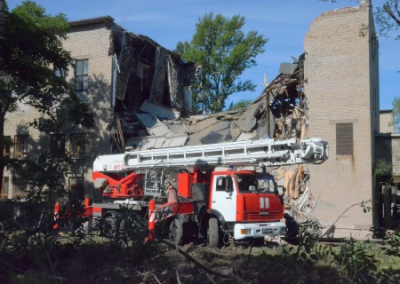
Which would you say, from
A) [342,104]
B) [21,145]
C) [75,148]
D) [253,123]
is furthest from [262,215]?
[21,145]

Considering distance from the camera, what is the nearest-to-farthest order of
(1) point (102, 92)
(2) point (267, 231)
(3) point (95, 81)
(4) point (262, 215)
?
(2) point (267, 231), (4) point (262, 215), (1) point (102, 92), (3) point (95, 81)

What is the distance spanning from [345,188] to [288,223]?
18.9 feet

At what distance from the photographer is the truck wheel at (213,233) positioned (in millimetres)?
15663

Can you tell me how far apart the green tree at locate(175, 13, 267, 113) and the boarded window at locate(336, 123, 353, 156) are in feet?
77.5

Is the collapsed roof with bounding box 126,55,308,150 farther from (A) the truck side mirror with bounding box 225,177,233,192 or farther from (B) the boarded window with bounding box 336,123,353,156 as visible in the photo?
(A) the truck side mirror with bounding box 225,177,233,192

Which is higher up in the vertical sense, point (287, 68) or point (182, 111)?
point (287, 68)

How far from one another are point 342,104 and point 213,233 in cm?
914

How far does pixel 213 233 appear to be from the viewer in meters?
15.8

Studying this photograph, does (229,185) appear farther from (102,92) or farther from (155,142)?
(102,92)

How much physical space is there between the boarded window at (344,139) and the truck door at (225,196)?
25.1 ft

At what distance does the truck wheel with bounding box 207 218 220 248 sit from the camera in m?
15.7

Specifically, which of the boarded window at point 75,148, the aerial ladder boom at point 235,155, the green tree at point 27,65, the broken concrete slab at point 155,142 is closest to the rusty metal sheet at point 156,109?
the broken concrete slab at point 155,142

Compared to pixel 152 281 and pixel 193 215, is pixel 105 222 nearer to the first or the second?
pixel 152 281

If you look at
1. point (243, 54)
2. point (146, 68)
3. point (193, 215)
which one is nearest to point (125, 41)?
point (146, 68)
